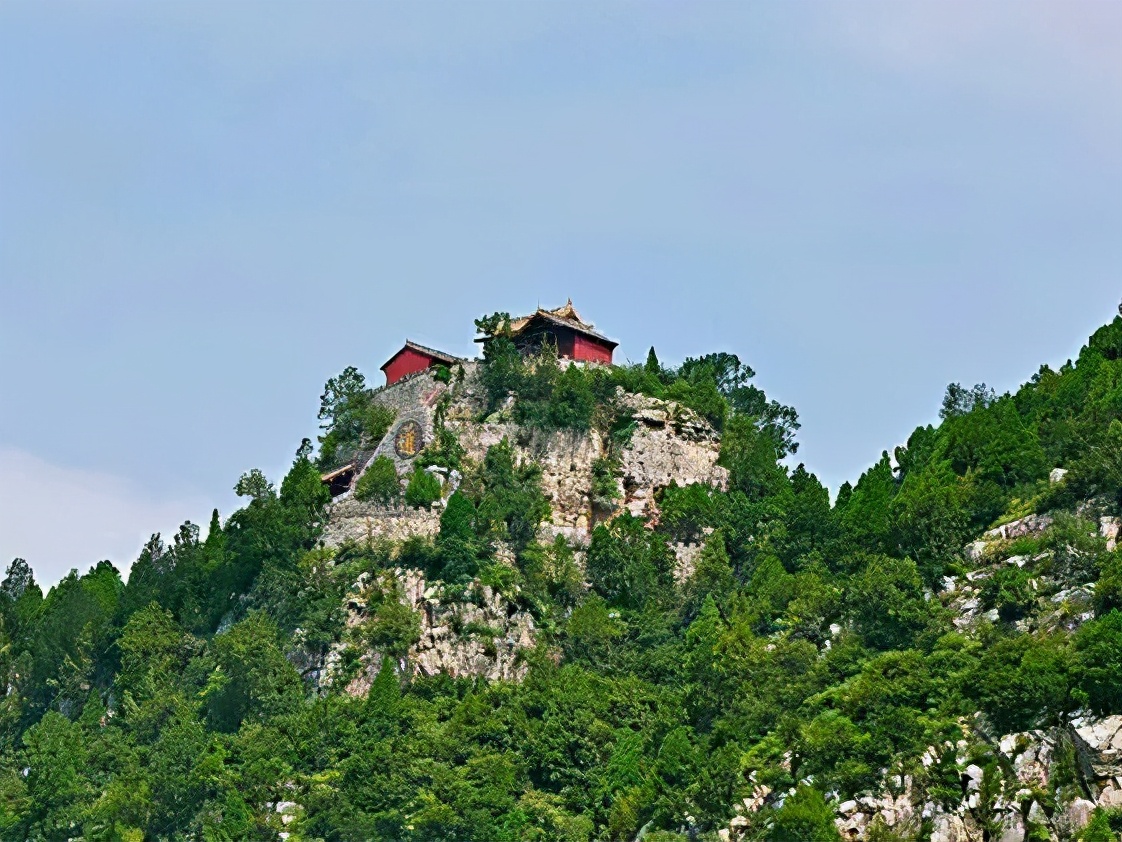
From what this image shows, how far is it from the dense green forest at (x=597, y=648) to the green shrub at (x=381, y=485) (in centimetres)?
14

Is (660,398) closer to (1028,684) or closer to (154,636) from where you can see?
(154,636)

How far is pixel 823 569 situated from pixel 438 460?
14.4 meters

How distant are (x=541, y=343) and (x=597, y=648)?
49.0 ft

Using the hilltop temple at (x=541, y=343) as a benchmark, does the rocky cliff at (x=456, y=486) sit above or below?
below

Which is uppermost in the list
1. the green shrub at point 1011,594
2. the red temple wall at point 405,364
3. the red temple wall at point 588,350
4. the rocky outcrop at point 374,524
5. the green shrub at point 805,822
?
the red temple wall at point 588,350

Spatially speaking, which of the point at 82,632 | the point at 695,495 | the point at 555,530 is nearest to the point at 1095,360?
the point at 695,495

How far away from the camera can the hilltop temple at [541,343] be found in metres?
77.4

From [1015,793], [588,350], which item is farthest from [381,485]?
[1015,793]

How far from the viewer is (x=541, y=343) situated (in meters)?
76.9

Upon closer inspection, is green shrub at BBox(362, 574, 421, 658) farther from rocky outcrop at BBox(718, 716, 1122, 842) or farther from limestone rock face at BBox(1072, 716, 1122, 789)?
limestone rock face at BBox(1072, 716, 1122, 789)

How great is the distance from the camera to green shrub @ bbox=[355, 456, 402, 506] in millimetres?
70875

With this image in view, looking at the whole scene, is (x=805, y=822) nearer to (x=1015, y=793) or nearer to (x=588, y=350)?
(x=1015, y=793)

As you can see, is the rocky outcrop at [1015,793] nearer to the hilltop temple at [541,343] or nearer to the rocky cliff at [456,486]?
the rocky cliff at [456,486]

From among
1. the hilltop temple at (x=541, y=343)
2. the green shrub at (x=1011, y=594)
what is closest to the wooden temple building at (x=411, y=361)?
the hilltop temple at (x=541, y=343)
